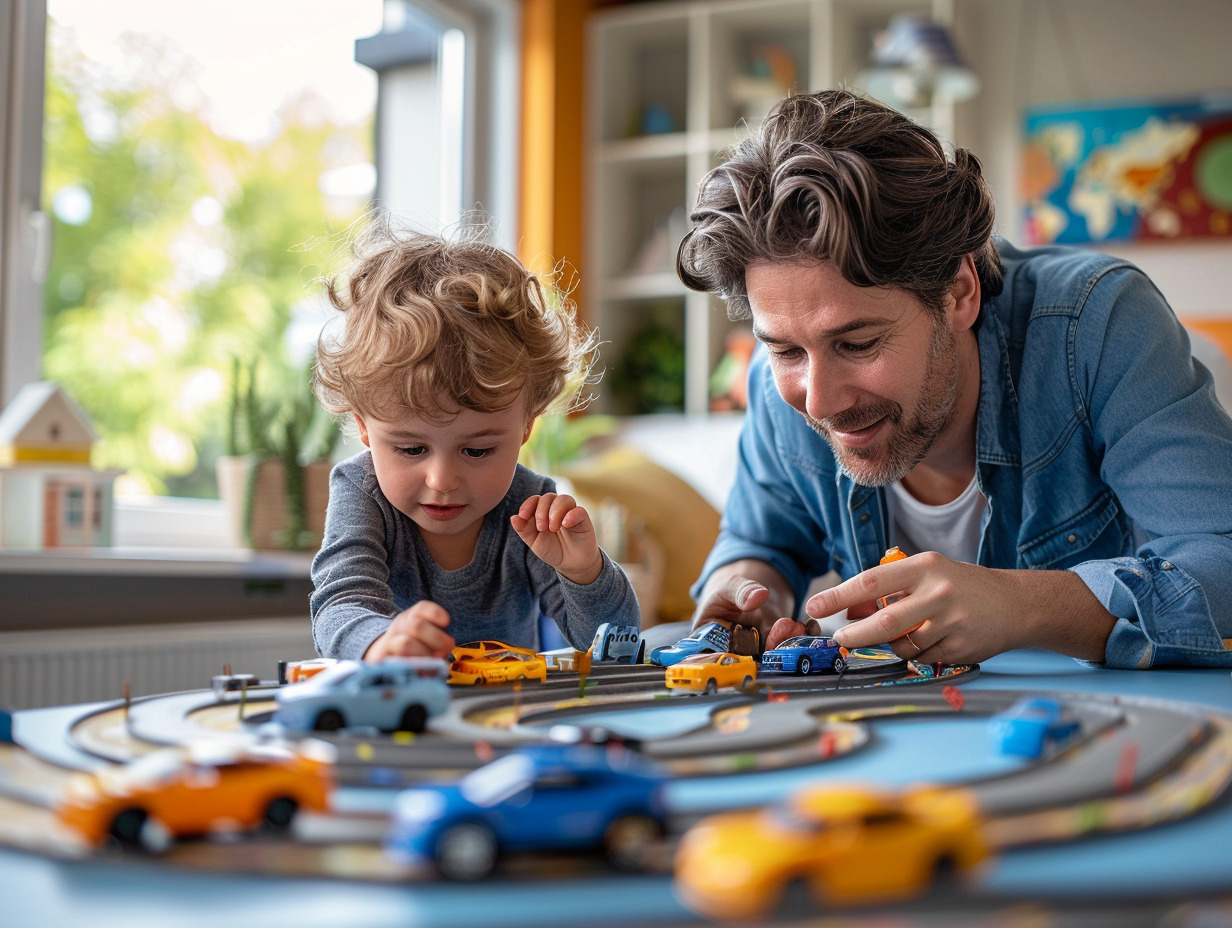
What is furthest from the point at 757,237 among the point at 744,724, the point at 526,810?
the point at 526,810

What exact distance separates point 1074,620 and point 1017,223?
3457 millimetres

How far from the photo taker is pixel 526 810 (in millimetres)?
500

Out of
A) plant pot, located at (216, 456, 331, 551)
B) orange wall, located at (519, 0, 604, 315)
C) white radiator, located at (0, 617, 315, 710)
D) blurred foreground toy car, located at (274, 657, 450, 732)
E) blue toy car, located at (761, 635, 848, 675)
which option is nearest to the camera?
blurred foreground toy car, located at (274, 657, 450, 732)

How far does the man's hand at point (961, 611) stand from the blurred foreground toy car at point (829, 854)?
25.1 inches

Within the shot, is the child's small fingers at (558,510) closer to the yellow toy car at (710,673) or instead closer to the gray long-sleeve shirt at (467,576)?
the gray long-sleeve shirt at (467,576)

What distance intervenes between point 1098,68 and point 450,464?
3.86m

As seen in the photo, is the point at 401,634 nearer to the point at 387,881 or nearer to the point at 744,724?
the point at 744,724

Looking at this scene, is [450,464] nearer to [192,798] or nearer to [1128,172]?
[192,798]

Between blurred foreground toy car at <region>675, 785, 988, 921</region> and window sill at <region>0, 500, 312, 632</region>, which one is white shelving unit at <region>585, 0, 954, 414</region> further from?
blurred foreground toy car at <region>675, 785, 988, 921</region>

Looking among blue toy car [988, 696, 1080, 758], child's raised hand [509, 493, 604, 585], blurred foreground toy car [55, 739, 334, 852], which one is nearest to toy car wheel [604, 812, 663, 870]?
blurred foreground toy car [55, 739, 334, 852]

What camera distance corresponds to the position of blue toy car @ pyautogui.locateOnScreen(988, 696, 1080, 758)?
2.22 ft

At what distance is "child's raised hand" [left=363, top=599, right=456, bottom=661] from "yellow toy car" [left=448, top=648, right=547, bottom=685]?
0.03 meters

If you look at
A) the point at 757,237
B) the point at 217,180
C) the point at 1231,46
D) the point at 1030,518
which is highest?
the point at 1231,46

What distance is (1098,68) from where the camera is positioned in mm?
4312
